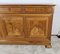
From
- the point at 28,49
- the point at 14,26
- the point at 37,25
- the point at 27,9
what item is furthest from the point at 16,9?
the point at 28,49

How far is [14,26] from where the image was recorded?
2061mm

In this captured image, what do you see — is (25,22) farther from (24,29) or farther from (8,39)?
(8,39)

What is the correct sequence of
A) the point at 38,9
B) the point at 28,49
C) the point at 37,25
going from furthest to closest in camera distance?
the point at 28,49, the point at 37,25, the point at 38,9

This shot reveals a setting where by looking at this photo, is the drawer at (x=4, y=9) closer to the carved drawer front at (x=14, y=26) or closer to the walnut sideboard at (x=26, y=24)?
the walnut sideboard at (x=26, y=24)

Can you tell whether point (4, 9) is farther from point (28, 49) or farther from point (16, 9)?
point (28, 49)

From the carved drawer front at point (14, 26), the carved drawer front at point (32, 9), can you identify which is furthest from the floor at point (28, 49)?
the carved drawer front at point (32, 9)

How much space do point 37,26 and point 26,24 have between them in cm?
18

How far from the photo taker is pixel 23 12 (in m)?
1.96

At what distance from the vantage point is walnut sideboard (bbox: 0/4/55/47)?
1931mm

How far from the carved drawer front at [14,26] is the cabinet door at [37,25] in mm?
116

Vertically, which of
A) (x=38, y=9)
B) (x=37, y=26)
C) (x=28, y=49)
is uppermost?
(x=38, y=9)

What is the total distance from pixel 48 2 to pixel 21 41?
791 mm

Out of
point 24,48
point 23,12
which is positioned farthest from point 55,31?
point 23,12

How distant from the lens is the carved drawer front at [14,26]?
200 cm
